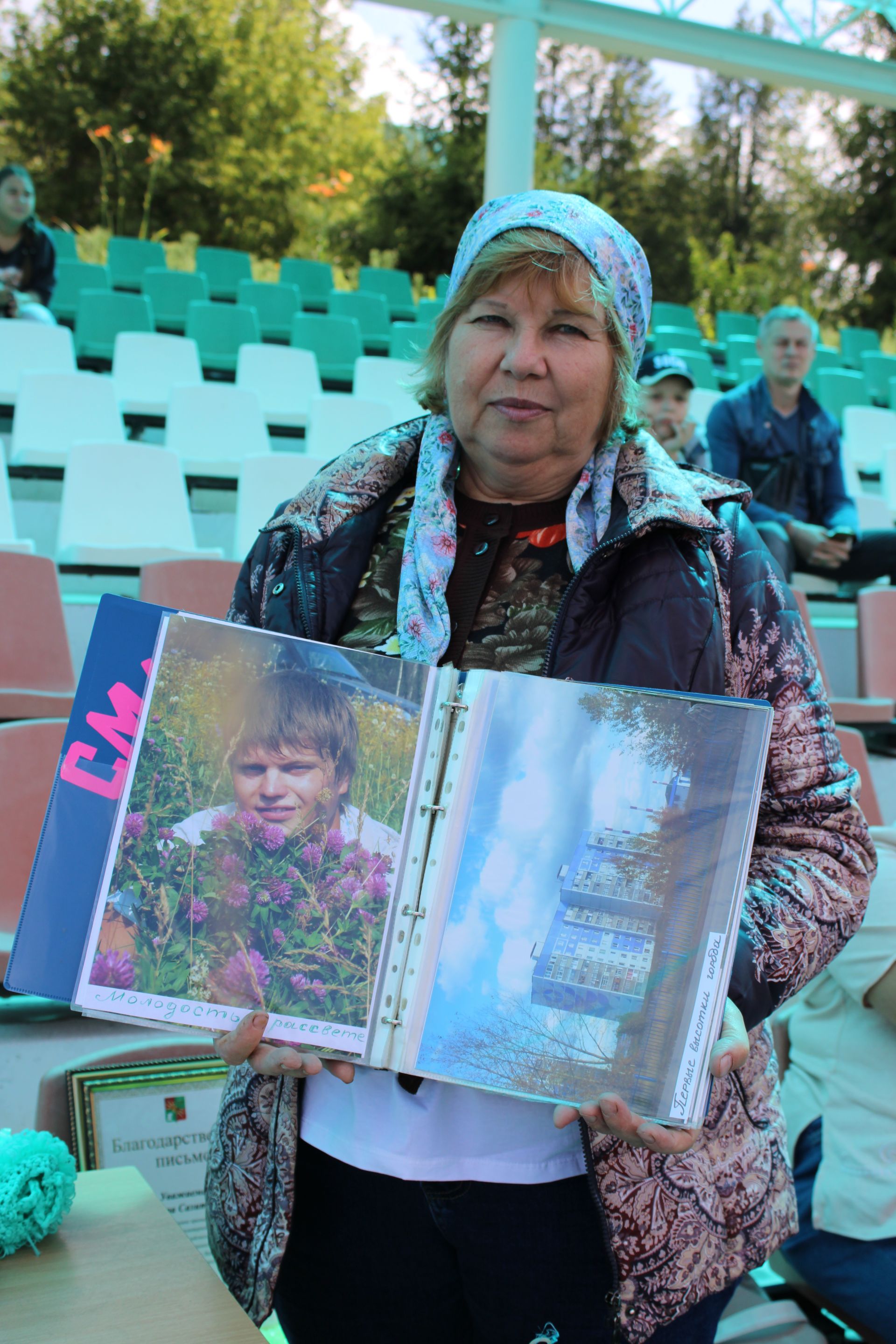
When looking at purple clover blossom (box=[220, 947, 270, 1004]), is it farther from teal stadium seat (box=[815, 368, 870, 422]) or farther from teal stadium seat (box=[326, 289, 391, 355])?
teal stadium seat (box=[326, 289, 391, 355])

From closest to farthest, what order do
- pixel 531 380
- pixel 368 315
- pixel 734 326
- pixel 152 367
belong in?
1. pixel 531 380
2. pixel 152 367
3. pixel 368 315
4. pixel 734 326

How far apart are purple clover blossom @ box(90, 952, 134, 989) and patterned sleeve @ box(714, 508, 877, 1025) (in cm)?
52

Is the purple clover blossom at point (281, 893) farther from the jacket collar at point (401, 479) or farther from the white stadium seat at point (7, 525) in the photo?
the white stadium seat at point (7, 525)

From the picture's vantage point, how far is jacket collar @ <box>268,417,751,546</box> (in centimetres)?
102

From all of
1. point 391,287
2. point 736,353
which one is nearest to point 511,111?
point 391,287

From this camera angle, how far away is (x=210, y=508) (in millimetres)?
5398

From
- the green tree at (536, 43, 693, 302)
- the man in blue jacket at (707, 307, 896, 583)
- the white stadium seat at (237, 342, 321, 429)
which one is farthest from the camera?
the green tree at (536, 43, 693, 302)

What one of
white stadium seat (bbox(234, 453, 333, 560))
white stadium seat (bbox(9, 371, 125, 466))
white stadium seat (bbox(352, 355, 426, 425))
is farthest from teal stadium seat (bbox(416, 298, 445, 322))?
white stadium seat (bbox(234, 453, 333, 560))

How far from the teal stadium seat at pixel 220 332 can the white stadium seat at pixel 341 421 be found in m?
2.10

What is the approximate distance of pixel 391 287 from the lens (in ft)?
33.2

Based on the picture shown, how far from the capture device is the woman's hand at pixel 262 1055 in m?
0.86

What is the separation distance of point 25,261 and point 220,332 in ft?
5.66

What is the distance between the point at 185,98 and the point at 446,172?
572 cm

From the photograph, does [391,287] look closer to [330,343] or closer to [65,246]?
[330,343]
